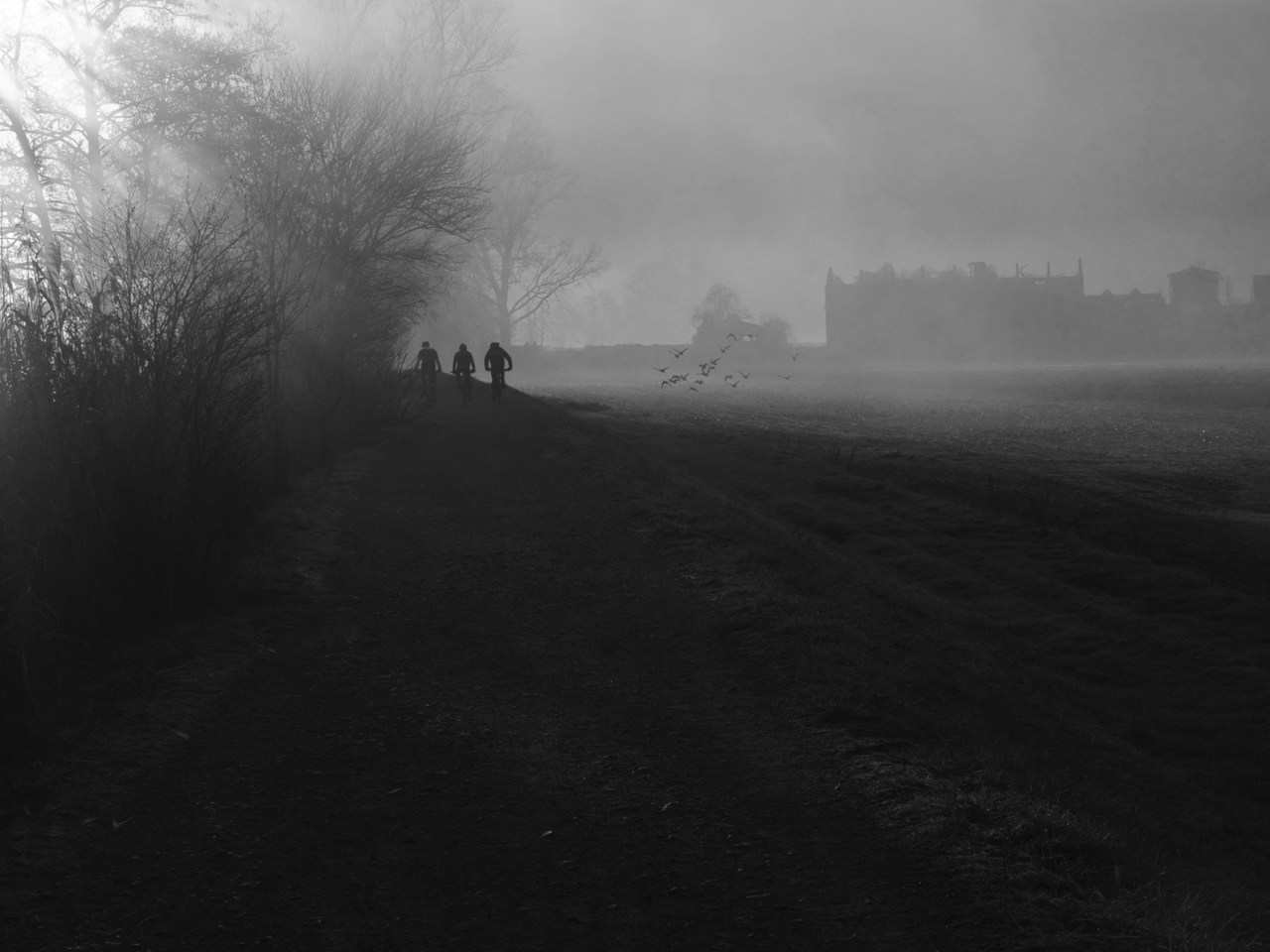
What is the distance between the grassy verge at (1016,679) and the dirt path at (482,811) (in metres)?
0.34

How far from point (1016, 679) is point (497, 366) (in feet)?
72.5

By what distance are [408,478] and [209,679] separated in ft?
29.5

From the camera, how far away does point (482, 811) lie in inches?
193

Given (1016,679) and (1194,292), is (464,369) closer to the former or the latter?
(1016,679)

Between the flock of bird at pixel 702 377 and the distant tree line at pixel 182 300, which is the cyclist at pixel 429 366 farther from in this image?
the flock of bird at pixel 702 377

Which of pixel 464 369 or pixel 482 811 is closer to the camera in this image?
pixel 482 811

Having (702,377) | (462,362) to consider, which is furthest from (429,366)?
(702,377)

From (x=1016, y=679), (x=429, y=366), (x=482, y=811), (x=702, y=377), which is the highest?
(x=429, y=366)

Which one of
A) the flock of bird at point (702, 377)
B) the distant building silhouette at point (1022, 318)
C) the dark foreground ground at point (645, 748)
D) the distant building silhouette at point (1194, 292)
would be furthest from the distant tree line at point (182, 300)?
the distant building silhouette at point (1194, 292)

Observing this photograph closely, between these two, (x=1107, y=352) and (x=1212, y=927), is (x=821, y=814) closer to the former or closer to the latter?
(x=1212, y=927)

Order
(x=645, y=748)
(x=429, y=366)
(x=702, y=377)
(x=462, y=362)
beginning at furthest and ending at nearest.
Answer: (x=702, y=377), (x=429, y=366), (x=462, y=362), (x=645, y=748)

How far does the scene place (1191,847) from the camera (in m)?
6.91

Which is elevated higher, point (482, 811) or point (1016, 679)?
point (482, 811)

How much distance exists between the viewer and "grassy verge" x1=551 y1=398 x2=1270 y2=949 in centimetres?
462
